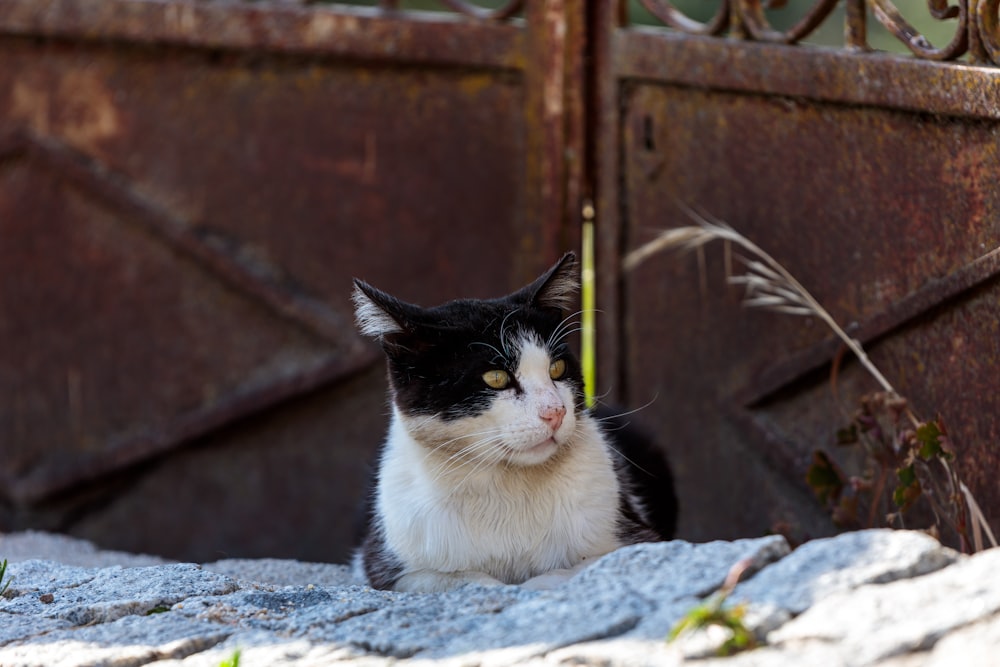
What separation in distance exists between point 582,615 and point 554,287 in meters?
1.07

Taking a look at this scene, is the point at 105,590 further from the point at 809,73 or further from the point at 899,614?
the point at 809,73

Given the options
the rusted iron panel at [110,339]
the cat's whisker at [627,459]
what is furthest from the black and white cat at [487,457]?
the rusted iron panel at [110,339]

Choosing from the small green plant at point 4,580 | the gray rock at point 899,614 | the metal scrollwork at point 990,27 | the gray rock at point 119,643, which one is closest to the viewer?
the gray rock at point 899,614

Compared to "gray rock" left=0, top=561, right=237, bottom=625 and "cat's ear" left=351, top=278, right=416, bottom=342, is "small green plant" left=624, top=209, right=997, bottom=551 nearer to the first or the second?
"cat's ear" left=351, top=278, right=416, bottom=342

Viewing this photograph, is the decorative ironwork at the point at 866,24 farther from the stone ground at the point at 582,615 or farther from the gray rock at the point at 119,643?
the gray rock at the point at 119,643

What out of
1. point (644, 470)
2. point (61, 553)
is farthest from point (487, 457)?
point (61, 553)

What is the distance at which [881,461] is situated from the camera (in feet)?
9.20

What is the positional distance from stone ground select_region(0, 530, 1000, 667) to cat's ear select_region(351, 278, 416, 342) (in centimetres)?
55

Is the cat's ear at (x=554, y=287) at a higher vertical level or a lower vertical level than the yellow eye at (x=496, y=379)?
higher

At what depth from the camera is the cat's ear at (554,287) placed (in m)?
2.73

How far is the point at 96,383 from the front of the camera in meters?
4.26

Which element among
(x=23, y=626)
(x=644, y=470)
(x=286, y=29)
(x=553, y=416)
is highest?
(x=286, y=29)

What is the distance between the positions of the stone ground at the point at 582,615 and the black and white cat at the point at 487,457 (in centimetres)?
22

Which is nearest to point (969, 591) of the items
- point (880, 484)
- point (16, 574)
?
point (880, 484)
